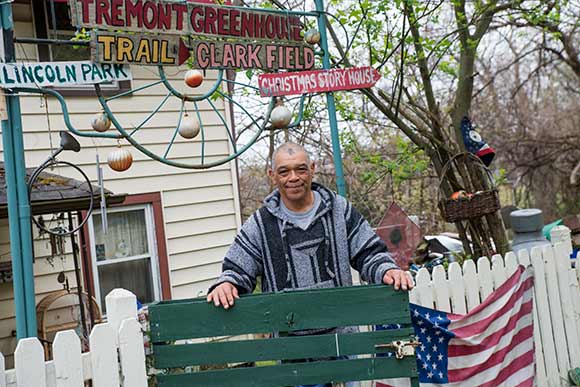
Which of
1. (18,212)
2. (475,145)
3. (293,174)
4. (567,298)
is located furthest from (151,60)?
(475,145)

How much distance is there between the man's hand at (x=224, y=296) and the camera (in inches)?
113

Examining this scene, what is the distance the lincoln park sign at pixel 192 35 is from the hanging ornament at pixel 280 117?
0.30 metres

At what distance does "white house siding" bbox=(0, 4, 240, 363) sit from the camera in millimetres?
6742

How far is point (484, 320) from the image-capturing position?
166 inches

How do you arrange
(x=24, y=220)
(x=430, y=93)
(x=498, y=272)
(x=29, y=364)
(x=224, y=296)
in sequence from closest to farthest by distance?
(x=29, y=364)
(x=224, y=296)
(x=24, y=220)
(x=498, y=272)
(x=430, y=93)

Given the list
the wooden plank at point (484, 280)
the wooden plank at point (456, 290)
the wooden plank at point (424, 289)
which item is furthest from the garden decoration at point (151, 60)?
the wooden plank at point (484, 280)

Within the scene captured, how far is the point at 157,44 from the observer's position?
13.4ft

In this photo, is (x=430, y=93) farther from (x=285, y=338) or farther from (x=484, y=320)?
(x=285, y=338)

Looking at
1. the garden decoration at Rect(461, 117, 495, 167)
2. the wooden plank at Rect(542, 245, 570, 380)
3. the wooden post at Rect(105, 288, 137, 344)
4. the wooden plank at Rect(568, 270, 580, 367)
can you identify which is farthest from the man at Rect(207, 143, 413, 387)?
the garden decoration at Rect(461, 117, 495, 167)

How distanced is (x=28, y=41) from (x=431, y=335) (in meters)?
2.86

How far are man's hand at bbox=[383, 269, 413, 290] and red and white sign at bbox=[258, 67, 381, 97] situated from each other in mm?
1862

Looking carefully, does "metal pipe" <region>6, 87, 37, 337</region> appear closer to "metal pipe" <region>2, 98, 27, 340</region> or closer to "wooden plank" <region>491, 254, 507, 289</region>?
"metal pipe" <region>2, 98, 27, 340</region>

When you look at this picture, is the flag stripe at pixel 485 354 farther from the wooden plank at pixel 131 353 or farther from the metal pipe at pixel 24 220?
the metal pipe at pixel 24 220

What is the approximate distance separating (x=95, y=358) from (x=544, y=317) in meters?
3.28
